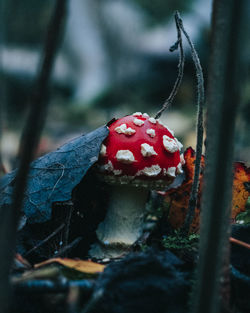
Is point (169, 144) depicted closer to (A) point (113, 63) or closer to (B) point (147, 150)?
(B) point (147, 150)

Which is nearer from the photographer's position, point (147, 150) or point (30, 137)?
point (30, 137)

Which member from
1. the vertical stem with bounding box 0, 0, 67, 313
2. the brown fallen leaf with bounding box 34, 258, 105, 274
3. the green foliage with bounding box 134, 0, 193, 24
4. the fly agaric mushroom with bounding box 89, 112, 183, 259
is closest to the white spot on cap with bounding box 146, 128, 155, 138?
the fly agaric mushroom with bounding box 89, 112, 183, 259

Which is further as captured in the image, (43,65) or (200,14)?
(200,14)

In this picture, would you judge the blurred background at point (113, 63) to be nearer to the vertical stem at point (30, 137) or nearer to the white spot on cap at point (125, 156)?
the white spot on cap at point (125, 156)

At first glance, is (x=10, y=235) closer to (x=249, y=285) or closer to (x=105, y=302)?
(x=105, y=302)

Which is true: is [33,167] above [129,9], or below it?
below

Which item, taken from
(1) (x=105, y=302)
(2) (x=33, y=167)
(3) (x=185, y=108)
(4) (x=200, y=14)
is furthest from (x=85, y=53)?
(1) (x=105, y=302)

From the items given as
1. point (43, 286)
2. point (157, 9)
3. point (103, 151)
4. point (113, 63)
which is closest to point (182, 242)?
point (103, 151)

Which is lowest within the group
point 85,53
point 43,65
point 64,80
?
point 43,65
